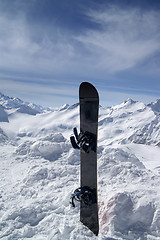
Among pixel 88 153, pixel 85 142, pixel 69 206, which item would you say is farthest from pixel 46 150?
pixel 85 142

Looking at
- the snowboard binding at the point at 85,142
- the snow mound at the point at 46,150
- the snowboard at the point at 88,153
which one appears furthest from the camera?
the snow mound at the point at 46,150

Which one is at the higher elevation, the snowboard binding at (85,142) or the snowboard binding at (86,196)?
the snowboard binding at (85,142)

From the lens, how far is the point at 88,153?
20.9 ft

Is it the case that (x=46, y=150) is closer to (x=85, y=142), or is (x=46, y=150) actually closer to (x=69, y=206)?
(x=69, y=206)

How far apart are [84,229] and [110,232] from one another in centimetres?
91

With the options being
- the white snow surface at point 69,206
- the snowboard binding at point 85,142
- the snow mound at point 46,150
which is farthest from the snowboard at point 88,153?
the snow mound at point 46,150

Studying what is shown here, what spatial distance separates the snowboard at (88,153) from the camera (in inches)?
231

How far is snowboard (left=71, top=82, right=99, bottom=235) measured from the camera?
5874 mm

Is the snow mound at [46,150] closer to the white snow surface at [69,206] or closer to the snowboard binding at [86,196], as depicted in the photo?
the white snow surface at [69,206]

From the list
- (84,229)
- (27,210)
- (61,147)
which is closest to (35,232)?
(27,210)

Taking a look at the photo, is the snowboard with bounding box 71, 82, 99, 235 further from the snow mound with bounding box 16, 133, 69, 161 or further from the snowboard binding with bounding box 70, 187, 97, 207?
the snow mound with bounding box 16, 133, 69, 161

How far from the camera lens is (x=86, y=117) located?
6555 millimetres

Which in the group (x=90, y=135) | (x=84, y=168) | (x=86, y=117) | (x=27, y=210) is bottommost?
(x=27, y=210)

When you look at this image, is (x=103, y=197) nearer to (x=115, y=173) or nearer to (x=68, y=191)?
(x=68, y=191)
